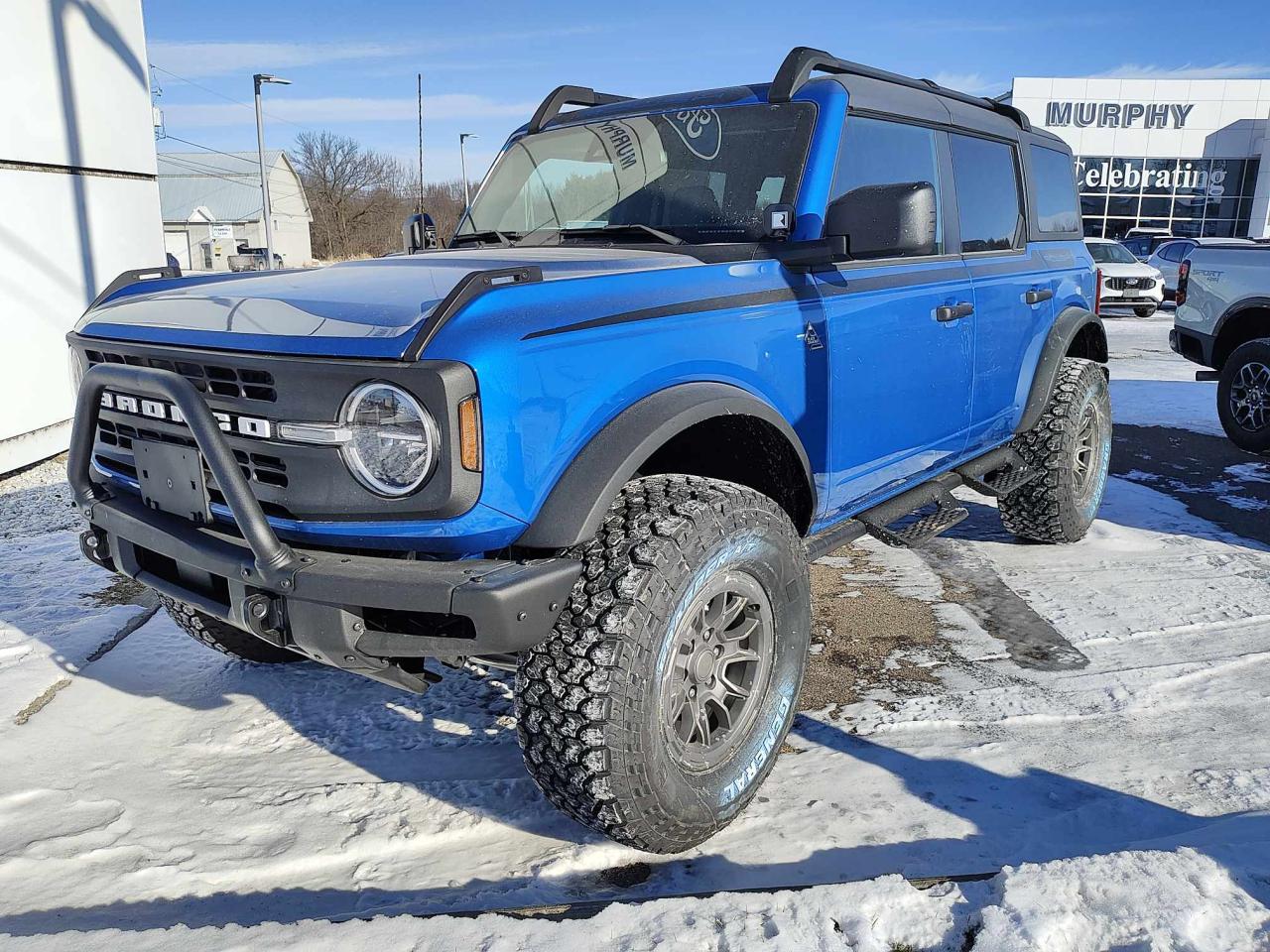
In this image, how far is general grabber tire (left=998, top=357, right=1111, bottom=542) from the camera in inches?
186

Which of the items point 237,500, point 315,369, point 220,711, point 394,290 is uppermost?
point 394,290

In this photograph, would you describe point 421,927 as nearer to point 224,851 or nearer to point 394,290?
point 224,851

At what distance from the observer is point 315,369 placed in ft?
6.86

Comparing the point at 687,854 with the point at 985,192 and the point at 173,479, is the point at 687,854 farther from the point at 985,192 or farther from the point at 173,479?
the point at 985,192

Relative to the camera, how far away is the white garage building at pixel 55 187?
21.7 ft

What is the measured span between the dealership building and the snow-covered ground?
1431 inches

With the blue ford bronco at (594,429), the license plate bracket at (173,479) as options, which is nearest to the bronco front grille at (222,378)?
the blue ford bronco at (594,429)

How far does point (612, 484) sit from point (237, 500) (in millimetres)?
830

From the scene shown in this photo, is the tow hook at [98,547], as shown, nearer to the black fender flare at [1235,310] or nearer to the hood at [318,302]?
the hood at [318,302]

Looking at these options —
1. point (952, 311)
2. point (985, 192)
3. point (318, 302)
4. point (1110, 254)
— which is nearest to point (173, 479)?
point (318, 302)

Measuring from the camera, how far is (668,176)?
3400 millimetres

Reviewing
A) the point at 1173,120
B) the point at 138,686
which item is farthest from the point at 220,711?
the point at 1173,120

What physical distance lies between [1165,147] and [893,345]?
39.6 meters

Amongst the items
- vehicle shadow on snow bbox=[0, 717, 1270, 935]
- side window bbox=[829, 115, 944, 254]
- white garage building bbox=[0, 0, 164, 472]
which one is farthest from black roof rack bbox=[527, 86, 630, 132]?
white garage building bbox=[0, 0, 164, 472]
